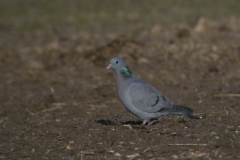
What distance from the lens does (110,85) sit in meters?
9.88

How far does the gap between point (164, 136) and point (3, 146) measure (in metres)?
2.85

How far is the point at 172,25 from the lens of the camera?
14.3 m

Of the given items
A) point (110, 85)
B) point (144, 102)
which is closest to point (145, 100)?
point (144, 102)

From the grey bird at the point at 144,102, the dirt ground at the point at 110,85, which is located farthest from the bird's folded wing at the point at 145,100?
the dirt ground at the point at 110,85

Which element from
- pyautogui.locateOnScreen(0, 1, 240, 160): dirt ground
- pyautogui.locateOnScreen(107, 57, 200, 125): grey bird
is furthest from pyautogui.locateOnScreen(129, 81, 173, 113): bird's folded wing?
pyautogui.locateOnScreen(0, 1, 240, 160): dirt ground

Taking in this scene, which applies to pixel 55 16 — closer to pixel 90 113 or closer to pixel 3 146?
pixel 90 113

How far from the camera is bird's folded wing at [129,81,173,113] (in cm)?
605

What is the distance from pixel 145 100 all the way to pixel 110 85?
386cm

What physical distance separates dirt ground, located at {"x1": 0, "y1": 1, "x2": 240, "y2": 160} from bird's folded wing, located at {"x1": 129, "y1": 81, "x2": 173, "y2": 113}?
1.11ft

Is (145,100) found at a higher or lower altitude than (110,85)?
lower

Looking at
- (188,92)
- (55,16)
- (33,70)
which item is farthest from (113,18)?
(188,92)

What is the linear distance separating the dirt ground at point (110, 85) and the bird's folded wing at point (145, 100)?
339mm

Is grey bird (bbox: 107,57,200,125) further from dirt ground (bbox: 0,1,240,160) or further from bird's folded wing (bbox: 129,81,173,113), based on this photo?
dirt ground (bbox: 0,1,240,160)

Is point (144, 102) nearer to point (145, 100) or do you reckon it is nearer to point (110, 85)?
point (145, 100)
